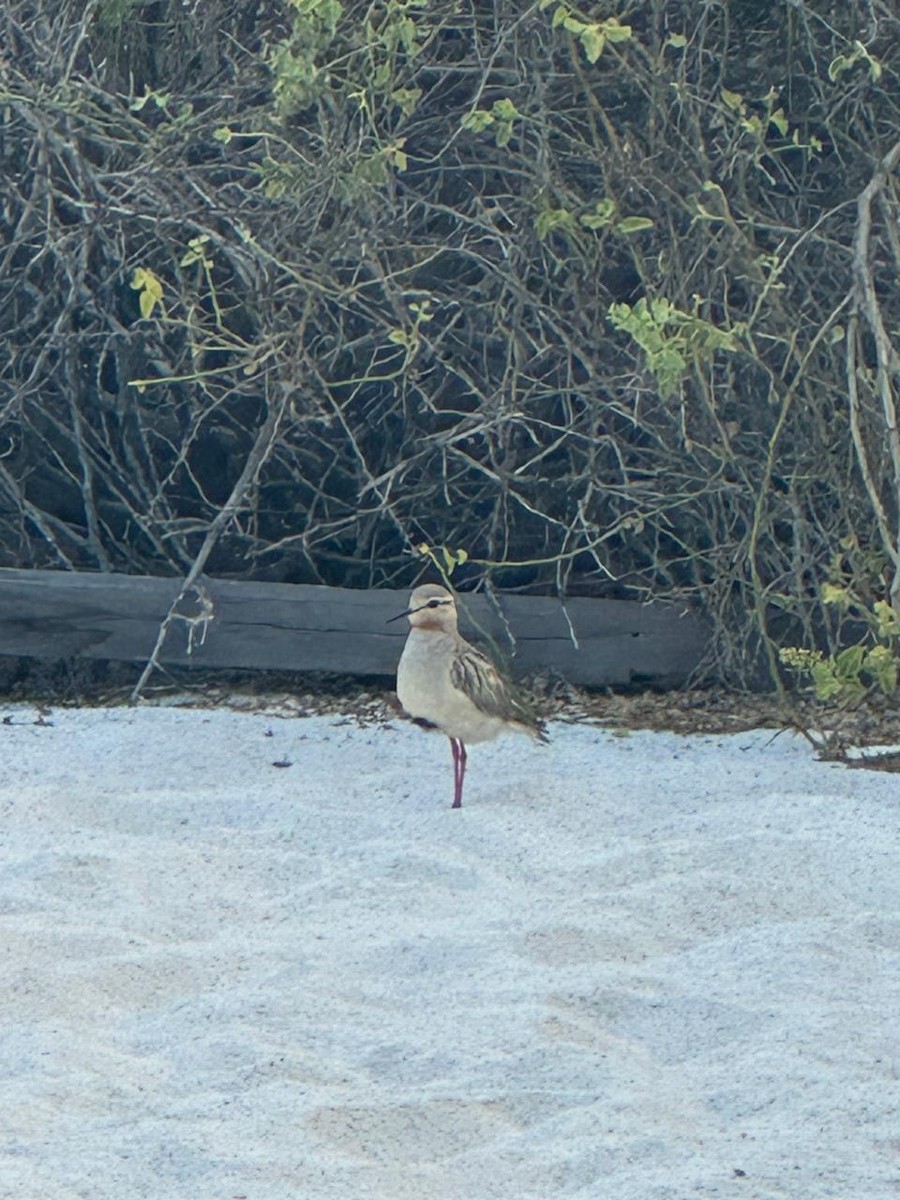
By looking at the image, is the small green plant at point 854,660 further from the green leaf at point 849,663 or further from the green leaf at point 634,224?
the green leaf at point 634,224

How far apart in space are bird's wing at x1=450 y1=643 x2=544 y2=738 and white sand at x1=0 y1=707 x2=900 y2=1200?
9.4 inches

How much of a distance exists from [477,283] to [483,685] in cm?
189

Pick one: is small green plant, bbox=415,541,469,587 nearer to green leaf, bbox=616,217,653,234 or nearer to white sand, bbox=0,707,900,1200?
white sand, bbox=0,707,900,1200

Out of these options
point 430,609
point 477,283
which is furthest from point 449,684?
point 477,283

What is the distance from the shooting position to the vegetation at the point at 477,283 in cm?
611

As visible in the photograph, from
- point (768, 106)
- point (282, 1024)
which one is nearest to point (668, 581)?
point (768, 106)

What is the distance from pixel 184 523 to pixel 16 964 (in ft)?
9.36

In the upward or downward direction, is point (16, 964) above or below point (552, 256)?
below

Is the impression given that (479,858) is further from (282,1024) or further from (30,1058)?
(30,1058)

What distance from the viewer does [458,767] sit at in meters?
5.45

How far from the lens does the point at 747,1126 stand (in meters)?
3.55

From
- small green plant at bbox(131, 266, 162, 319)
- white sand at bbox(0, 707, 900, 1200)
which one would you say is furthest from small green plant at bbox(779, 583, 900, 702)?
small green plant at bbox(131, 266, 162, 319)

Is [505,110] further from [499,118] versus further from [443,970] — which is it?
[443,970]

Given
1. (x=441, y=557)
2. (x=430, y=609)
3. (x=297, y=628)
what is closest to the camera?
(x=430, y=609)
